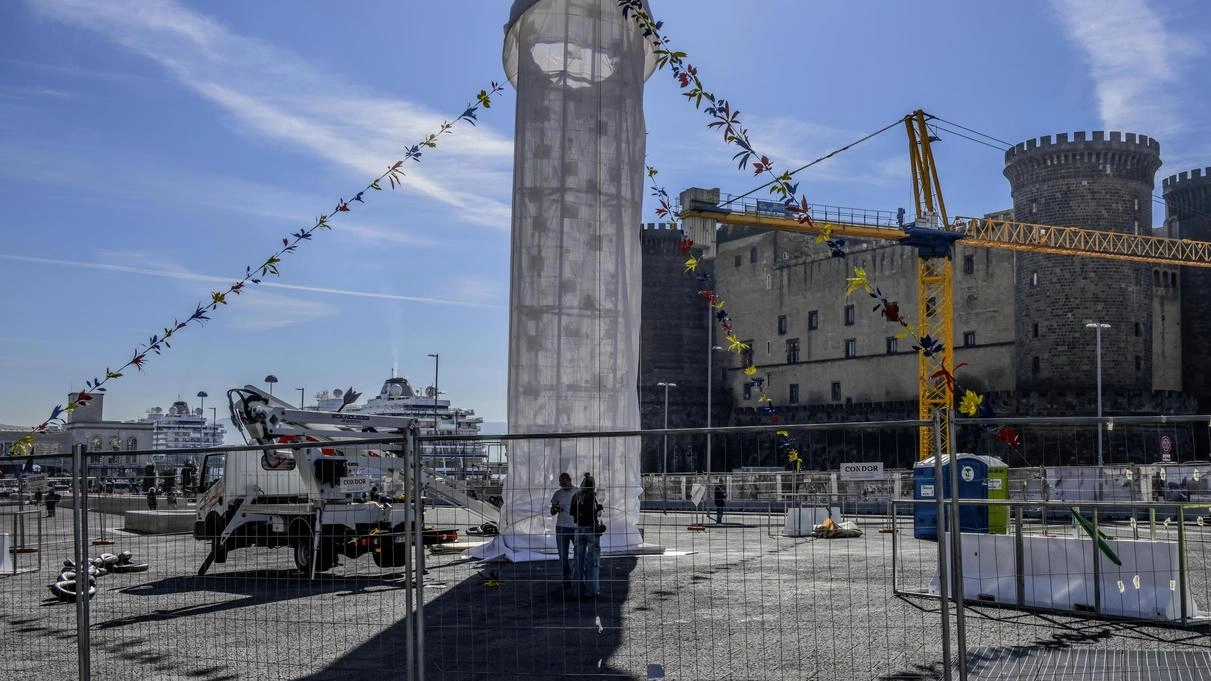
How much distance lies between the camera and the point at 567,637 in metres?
9.68

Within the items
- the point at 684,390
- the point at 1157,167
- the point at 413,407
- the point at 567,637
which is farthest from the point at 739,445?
the point at 567,637

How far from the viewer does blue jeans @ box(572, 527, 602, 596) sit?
11328mm

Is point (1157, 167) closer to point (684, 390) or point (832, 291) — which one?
point (832, 291)

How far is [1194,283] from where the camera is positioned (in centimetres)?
6256

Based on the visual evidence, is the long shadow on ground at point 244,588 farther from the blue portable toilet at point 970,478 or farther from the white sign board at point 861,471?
the blue portable toilet at point 970,478

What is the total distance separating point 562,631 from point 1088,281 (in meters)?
54.0

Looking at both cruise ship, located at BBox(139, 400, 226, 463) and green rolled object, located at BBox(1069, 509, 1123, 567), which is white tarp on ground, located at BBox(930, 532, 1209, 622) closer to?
green rolled object, located at BBox(1069, 509, 1123, 567)

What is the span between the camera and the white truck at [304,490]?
1458cm

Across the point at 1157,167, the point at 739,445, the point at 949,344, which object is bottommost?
the point at 739,445

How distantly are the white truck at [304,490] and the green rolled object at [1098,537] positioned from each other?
23.5ft

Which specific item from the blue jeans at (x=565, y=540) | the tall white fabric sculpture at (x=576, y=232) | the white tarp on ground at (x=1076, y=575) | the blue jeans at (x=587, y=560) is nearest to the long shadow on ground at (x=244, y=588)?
the blue jeans at (x=565, y=540)

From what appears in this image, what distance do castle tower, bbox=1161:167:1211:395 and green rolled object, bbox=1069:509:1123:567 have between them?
55.1 metres

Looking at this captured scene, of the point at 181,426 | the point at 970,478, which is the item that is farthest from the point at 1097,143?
the point at 181,426

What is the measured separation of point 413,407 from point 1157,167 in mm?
76631
